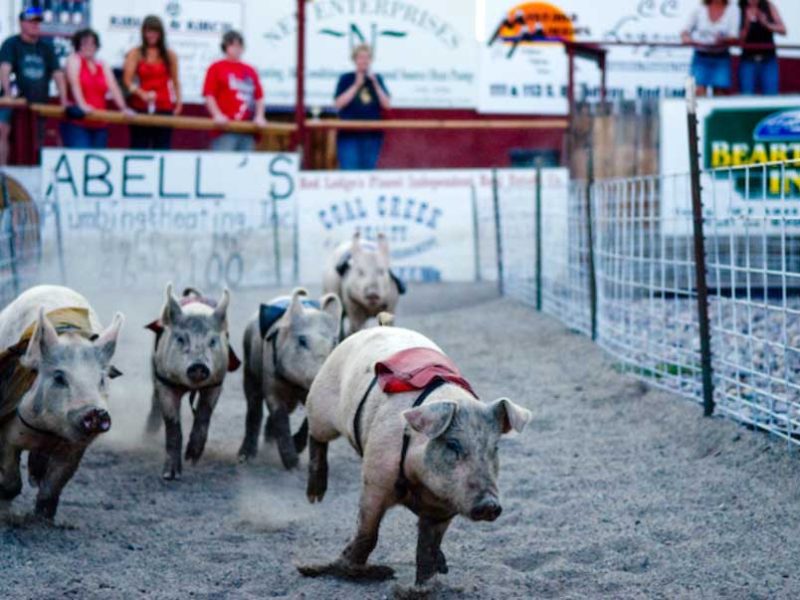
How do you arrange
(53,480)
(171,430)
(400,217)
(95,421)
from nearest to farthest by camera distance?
1. (95,421)
2. (53,480)
3. (171,430)
4. (400,217)

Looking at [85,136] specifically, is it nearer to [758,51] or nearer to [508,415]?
[758,51]

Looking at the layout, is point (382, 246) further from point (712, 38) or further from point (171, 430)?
point (712, 38)

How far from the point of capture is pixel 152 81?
43.3 ft

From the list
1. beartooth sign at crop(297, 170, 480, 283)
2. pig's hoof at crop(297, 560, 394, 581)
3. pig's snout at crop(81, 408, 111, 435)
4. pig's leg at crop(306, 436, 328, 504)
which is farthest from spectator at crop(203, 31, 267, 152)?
pig's hoof at crop(297, 560, 394, 581)

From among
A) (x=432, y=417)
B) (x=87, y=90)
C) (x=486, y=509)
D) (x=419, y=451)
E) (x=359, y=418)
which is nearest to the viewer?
(x=486, y=509)

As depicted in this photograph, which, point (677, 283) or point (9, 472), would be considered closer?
point (9, 472)

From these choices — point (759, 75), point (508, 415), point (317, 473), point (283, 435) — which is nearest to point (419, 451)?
point (508, 415)

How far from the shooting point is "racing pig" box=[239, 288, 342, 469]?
6281mm

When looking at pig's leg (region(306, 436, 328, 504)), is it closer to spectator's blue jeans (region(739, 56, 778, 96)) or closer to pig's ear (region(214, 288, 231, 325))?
pig's ear (region(214, 288, 231, 325))

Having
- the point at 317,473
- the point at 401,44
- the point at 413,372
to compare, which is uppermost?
the point at 401,44

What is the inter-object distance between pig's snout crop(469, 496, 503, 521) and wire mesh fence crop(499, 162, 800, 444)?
213cm

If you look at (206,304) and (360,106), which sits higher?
(360,106)

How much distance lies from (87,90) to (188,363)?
7580 millimetres

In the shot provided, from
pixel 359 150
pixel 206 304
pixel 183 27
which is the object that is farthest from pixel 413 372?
pixel 183 27
